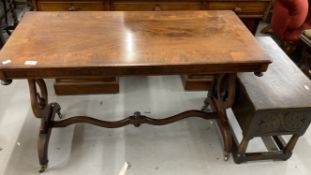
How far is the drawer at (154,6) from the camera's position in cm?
181

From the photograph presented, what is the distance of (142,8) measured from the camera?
6.01 ft

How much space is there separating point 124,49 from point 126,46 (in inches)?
1.1

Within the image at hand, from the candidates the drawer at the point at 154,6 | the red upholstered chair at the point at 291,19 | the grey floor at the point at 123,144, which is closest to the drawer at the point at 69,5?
the drawer at the point at 154,6

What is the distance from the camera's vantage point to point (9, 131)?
5.80 feet

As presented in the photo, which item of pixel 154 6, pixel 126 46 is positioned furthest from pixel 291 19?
pixel 126 46

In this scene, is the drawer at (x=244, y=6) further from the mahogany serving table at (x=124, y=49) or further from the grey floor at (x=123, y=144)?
the grey floor at (x=123, y=144)

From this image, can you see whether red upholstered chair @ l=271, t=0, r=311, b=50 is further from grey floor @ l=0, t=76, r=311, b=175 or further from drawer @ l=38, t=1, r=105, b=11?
drawer @ l=38, t=1, r=105, b=11

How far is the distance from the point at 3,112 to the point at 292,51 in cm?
248

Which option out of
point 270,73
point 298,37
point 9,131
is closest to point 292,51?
point 298,37

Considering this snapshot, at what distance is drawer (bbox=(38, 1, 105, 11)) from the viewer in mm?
1738

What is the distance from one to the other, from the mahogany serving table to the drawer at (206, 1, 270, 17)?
32 cm

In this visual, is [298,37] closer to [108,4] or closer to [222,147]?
[222,147]

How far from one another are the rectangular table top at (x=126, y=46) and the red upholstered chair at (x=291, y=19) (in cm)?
94

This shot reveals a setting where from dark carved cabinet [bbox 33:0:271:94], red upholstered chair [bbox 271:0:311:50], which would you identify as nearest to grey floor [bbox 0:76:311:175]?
dark carved cabinet [bbox 33:0:271:94]
